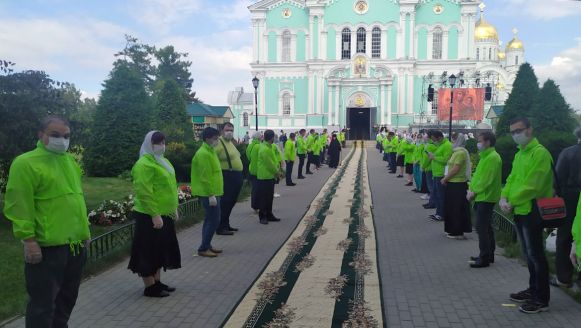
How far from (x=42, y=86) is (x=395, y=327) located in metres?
8.37

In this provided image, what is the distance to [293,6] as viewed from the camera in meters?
53.8

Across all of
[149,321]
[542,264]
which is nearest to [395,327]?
[542,264]

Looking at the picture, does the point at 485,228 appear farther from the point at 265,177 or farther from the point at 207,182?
the point at 265,177

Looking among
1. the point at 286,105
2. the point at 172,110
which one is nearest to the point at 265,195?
the point at 172,110

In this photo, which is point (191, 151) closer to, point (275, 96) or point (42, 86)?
point (42, 86)

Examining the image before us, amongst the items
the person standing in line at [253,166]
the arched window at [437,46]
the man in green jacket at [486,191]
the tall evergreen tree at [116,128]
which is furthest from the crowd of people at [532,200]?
the arched window at [437,46]

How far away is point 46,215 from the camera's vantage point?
3.78m

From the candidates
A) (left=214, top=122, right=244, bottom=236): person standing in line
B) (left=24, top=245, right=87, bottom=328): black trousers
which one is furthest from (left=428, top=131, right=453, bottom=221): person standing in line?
(left=24, top=245, right=87, bottom=328): black trousers

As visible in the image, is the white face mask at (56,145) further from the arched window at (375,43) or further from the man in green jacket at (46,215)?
the arched window at (375,43)

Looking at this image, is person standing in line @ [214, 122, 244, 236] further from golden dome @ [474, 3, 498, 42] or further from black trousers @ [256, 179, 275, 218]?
golden dome @ [474, 3, 498, 42]

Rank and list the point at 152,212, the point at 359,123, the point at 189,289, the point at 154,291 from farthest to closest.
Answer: the point at 359,123, the point at 189,289, the point at 154,291, the point at 152,212

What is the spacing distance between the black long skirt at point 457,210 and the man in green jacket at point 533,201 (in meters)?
3.22

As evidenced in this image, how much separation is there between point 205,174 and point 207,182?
126 millimetres

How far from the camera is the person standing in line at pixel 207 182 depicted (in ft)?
23.7
